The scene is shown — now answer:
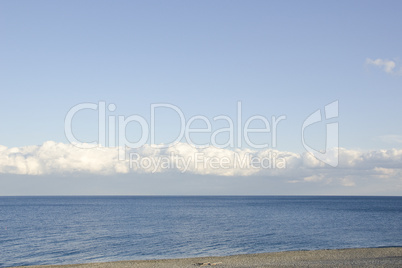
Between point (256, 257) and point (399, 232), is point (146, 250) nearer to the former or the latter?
point (256, 257)

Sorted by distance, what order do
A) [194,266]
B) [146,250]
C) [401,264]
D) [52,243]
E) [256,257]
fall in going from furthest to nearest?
[52,243]
[146,250]
[256,257]
[194,266]
[401,264]

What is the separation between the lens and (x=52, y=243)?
56500 millimetres

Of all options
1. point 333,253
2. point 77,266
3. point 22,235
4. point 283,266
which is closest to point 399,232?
point 333,253

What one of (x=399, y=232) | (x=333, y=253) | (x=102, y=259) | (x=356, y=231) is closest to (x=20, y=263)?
(x=102, y=259)

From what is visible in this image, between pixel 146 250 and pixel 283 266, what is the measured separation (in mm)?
20389

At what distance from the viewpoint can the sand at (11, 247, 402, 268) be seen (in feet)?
113

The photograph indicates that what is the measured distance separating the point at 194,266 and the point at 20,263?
62.6ft

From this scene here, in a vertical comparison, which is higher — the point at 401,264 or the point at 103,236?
the point at 401,264

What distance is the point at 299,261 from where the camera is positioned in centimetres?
3700

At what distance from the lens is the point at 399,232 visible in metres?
67.9

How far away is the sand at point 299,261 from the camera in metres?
34.3

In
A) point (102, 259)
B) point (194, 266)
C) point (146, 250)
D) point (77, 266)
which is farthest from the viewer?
point (146, 250)

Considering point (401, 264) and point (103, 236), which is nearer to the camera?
point (401, 264)

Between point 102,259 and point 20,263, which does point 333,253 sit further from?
point 20,263
